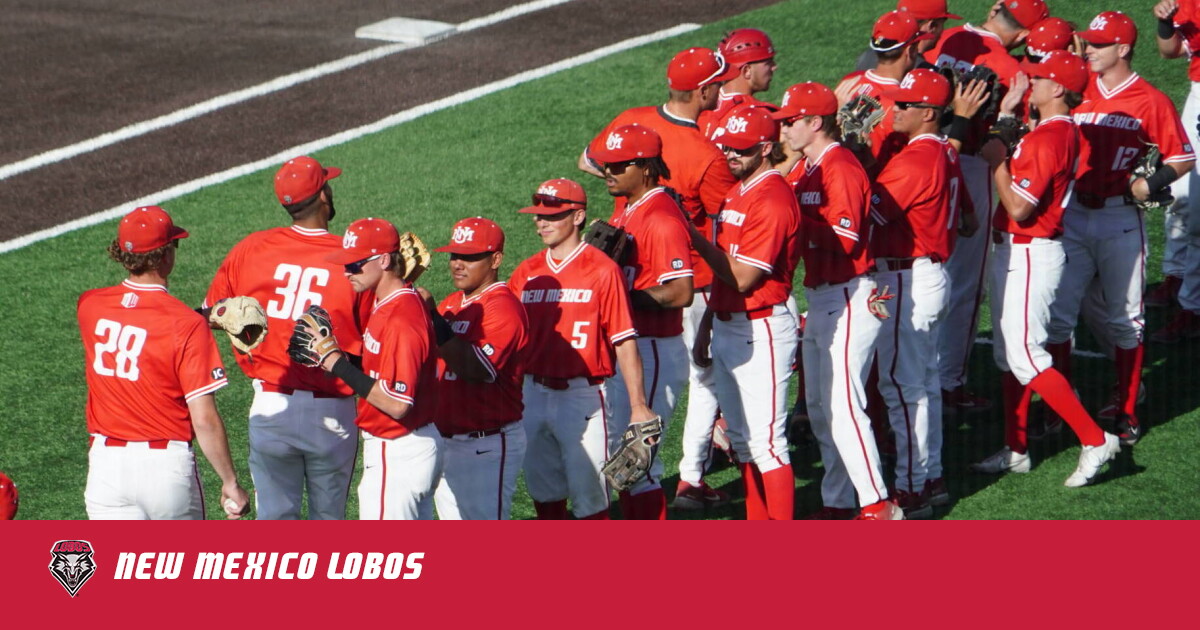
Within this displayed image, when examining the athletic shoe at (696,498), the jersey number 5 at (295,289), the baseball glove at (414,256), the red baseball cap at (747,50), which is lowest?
the athletic shoe at (696,498)

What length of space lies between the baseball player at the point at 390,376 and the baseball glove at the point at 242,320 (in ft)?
0.99

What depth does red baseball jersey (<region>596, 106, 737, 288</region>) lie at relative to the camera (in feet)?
24.3

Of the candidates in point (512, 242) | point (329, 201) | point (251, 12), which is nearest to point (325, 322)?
point (329, 201)

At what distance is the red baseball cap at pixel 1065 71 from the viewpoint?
7246 mm

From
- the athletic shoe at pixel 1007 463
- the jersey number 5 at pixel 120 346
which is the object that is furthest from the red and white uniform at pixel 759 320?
the jersey number 5 at pixel 120 346

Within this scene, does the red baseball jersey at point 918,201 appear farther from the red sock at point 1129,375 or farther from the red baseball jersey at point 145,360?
the red baseball jersey at point 145,360

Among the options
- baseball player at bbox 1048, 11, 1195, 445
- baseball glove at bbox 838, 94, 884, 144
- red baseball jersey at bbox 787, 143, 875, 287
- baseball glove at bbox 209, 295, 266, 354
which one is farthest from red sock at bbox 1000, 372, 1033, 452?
baseball glove at bbox 209, 295, 266, 354

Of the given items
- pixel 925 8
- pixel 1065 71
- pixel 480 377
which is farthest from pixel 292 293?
pixel 925 8

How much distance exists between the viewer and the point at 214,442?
5.80m

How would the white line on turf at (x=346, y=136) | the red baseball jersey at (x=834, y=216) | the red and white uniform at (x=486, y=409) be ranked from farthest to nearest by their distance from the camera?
the white line on turf at (x=346, y=136) → the red baseball jersey at (x=834, y=216) → the red and white uniform at (x=486, y=409)

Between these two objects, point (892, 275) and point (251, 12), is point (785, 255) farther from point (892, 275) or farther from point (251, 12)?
point (251, 12)

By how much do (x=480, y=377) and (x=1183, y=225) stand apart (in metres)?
5.16

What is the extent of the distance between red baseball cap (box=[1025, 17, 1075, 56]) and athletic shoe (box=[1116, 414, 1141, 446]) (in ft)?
6.36

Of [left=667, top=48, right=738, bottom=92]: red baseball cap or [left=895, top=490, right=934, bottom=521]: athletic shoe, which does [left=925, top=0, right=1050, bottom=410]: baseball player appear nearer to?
[left=895, top=490, right=934, bottom=521]: athletic shoe
